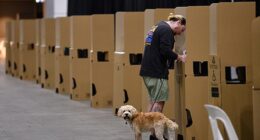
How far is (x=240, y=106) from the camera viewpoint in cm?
689

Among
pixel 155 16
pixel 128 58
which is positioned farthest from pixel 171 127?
pixel 128 58

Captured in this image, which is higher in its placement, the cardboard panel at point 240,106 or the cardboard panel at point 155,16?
the cardboard panel at point 155,16

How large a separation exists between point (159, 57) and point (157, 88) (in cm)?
37

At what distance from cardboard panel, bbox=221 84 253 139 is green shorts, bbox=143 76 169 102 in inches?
38.8

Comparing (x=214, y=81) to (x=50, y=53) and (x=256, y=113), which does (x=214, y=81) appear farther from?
(x=50, y=53)

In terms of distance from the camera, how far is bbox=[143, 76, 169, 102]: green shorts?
7.54 m

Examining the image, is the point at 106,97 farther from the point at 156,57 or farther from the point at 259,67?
the point at 259,67

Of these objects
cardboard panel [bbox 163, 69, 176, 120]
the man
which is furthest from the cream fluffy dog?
cardboard panel [bbox 163, 69, 176, 120]

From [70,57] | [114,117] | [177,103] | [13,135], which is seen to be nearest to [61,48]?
[70,57]

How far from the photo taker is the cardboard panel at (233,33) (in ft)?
22.0

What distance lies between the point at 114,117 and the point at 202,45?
11.1 ft

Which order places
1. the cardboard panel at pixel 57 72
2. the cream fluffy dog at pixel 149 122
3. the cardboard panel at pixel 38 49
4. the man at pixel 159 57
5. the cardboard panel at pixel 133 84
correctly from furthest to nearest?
the cardboard panel at pixel 38 49, the cardboard panel at pixel 57 72, the cardboard panel at pixel 133 84, the man at pixel 159 57, the cream fluffy dog at pixel 149 122

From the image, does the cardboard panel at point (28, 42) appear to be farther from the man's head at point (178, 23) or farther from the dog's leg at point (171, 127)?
the dog's leg at point (171, 127)

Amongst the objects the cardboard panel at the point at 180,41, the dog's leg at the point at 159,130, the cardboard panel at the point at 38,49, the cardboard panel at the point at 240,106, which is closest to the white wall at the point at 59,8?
the cardboard panel at the point at 38,49
